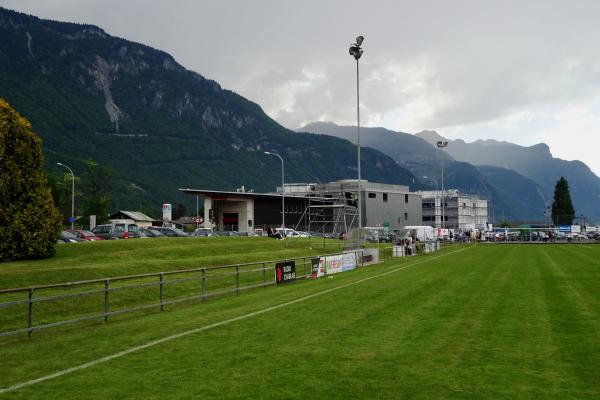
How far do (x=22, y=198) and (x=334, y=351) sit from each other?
846 inches

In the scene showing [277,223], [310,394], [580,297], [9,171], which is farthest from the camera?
[277,223]

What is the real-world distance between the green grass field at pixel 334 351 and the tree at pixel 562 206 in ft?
440

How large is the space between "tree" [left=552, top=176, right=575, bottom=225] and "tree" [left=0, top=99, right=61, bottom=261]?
135m

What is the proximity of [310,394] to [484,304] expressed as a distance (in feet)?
35.5

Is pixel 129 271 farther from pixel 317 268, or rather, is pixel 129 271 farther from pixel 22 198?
pixel 317 268

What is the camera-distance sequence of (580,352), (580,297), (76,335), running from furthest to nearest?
(580,297) < (76,335) < (580,352)

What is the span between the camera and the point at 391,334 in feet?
41.3

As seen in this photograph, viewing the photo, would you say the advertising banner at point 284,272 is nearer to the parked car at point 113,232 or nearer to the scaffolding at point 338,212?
the scaffolding at point 338,212

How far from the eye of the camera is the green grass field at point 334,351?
8.41m

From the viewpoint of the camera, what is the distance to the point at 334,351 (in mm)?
10953

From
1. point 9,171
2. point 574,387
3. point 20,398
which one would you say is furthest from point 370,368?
point 9,171

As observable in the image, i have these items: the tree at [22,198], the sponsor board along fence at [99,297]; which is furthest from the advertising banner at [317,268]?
the tree at [22,198]

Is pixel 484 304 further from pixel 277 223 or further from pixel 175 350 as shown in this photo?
pixel 277 223

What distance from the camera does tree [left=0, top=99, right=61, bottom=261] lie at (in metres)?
26.7
